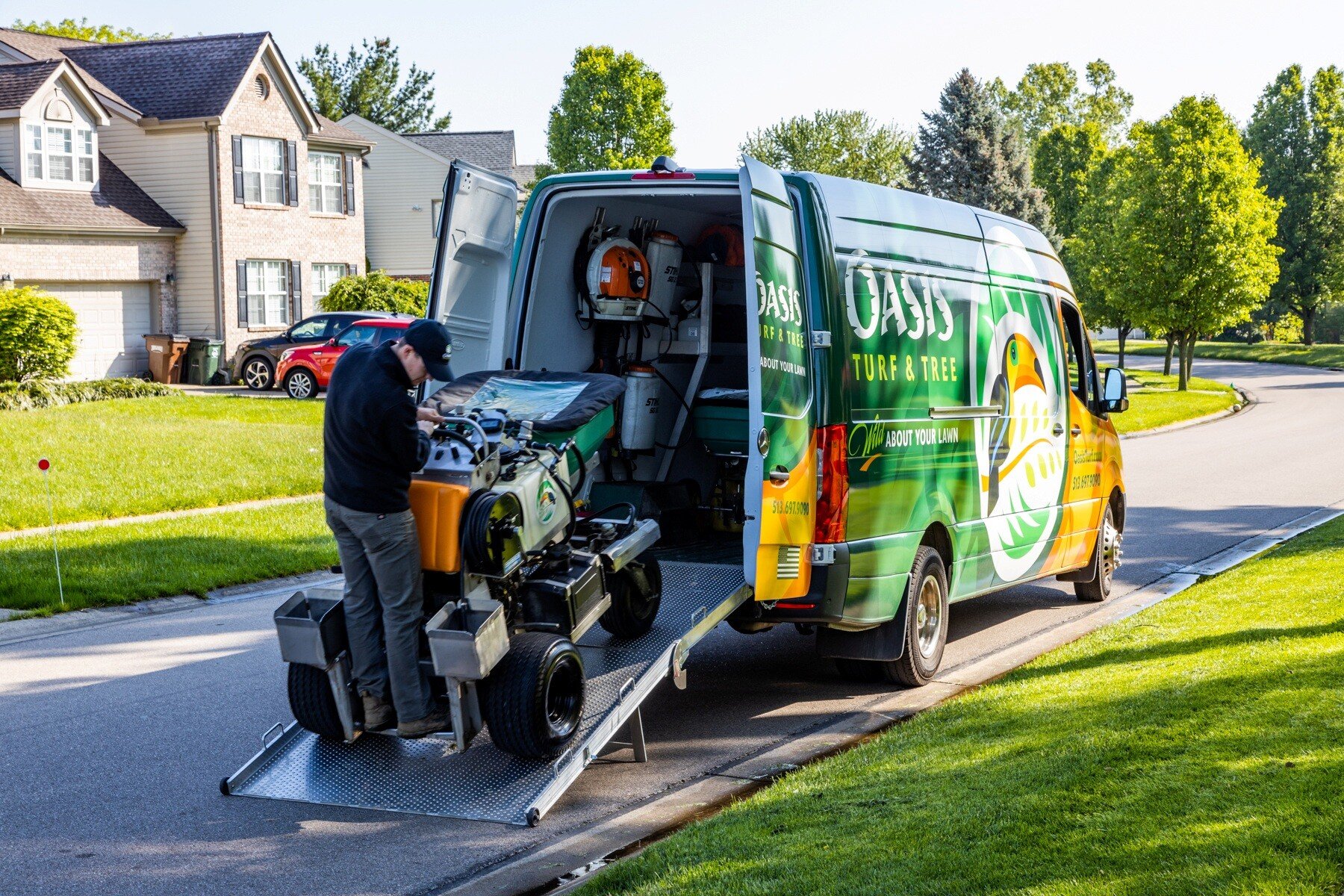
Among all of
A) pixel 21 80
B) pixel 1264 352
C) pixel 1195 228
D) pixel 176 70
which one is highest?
pixel 176 70

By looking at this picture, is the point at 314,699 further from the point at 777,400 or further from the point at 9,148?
the point at 9,148

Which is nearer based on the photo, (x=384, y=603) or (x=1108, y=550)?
(x=384, y=603)

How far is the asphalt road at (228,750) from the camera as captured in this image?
17.8ft

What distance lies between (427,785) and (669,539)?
9.95ft

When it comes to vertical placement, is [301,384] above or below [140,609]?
above

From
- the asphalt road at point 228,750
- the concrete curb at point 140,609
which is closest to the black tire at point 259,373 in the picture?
the concrete curb at point 140,609

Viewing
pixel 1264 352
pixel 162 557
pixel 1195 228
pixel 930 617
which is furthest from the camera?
pixel 1264 352

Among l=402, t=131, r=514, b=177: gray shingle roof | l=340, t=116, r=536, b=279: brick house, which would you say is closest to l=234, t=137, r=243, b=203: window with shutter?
l=340, t=116, r=536, b=279: brick house

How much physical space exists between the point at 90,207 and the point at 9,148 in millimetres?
2054

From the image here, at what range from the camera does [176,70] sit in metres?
35.2

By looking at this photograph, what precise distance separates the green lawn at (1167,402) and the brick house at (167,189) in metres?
21.0

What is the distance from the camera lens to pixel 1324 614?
8789 mm

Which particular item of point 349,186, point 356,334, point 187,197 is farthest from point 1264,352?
point 356,334

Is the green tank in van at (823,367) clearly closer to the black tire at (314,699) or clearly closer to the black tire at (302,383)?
the black tire at (314,699)
